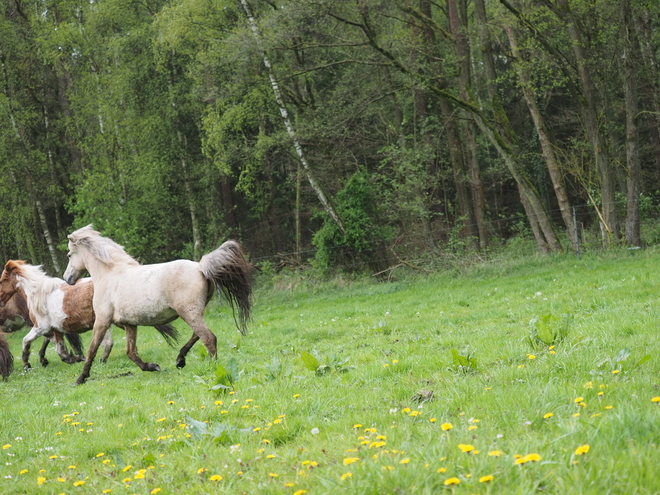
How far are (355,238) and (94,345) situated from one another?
45.4ft

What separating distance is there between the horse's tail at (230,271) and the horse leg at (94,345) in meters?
1.71

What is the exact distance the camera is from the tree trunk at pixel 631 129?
A: 742 inches

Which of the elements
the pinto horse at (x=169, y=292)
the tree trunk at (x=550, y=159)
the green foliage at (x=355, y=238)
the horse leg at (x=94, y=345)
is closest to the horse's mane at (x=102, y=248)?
the pinto horse at (x=169, y=292)

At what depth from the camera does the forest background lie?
20.1 m

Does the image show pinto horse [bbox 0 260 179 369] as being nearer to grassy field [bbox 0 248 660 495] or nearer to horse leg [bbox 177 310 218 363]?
grassy field [bbox 0 248 660 495]

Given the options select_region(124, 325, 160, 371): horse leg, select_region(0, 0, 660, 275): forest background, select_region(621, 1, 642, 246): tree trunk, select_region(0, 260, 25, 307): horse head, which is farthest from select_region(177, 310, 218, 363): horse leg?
select_region(621, 1, 642, 246): tree trunk

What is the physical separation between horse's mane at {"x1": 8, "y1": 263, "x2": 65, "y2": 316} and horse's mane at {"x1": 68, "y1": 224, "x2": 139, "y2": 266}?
262 centimetres

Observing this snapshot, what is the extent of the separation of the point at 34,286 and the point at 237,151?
12.9 m

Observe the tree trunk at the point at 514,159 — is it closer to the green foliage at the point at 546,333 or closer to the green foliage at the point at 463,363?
the green foliage at the point at 546,333

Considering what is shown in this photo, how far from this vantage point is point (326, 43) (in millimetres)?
20391

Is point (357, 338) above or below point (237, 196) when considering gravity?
below

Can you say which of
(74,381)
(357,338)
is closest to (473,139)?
(357,338)

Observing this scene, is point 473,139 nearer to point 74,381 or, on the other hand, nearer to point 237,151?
point 237,151

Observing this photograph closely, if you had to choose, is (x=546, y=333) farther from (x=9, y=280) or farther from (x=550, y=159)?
(x=550, y=159)
